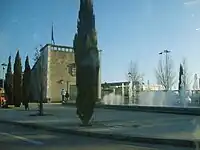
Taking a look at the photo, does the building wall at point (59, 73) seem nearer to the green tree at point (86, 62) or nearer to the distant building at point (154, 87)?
the distant building at point (154, 87)

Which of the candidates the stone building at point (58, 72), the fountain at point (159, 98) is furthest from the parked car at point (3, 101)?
the stone building at point (58, 72)

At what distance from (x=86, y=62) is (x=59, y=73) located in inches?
2227

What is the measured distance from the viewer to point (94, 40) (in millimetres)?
20688

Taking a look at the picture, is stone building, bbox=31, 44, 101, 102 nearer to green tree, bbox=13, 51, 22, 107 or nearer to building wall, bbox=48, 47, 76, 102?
building wall, bbox=48, 47, 76, 102

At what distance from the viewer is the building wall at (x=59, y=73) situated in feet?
246

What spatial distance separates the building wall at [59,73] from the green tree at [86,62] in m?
54.1

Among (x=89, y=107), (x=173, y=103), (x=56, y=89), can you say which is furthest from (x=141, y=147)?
(x=56, y=89)

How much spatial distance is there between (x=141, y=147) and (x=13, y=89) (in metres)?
35.7

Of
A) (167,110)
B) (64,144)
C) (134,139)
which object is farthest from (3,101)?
(64,144)

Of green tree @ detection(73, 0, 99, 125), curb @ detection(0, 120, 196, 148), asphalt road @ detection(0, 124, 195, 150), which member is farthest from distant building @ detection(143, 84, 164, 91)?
asphalt road @ detection(0, 124, 195, 150)

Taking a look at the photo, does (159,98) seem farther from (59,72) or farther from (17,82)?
(59,72)

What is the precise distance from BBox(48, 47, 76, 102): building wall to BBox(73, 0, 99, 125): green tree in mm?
54111

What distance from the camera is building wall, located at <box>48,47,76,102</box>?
7500cm

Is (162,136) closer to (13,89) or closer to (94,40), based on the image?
(94,40)
